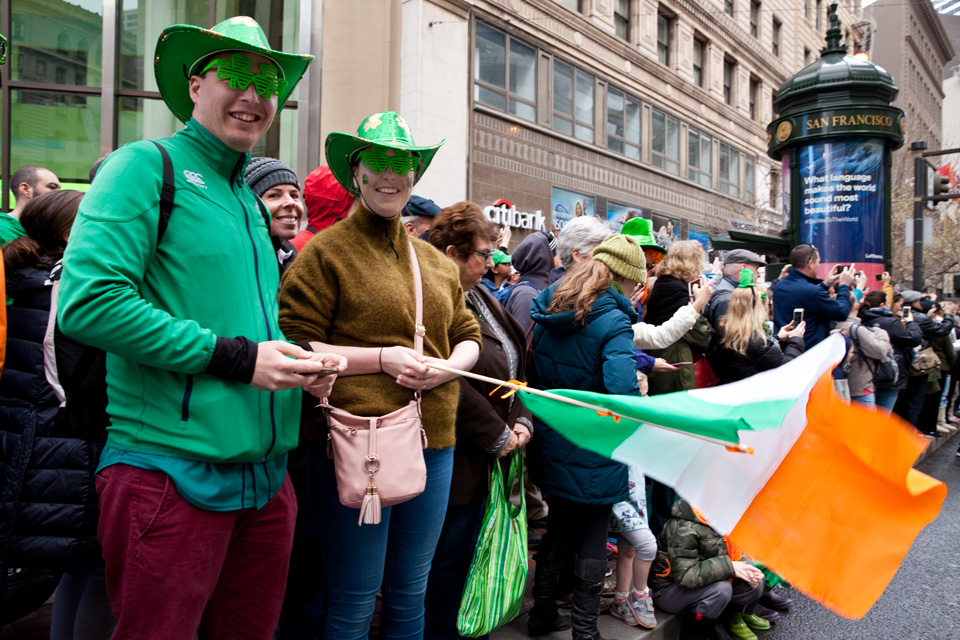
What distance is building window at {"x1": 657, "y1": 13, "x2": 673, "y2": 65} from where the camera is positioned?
63.6ft

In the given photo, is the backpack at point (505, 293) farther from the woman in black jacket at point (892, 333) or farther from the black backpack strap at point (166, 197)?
the woman in black jacket at point (892, 333)

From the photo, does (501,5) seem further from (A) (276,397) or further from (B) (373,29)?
(A) (276,397)

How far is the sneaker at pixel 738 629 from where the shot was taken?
365 cm

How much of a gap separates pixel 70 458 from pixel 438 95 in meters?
11.1

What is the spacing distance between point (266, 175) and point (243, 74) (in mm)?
1222

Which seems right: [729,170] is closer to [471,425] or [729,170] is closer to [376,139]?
[471,425]

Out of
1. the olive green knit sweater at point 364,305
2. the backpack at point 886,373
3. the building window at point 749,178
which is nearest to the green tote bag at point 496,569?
the olive green knit sweater at point 364,305

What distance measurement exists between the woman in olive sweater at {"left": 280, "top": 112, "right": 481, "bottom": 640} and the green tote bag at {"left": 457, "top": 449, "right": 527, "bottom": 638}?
0.96 ft

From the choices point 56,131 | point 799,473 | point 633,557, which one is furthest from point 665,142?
point 799,473

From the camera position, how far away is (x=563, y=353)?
3.23m

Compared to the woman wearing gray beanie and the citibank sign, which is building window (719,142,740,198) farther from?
the woman wearing gray beanie

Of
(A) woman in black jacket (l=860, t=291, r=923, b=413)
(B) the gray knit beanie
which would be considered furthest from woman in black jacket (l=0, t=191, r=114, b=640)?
(A) woman in black jacket (l=860, t=291, r=923, b=413)

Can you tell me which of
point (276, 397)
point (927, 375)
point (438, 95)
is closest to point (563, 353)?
point (276, 397)

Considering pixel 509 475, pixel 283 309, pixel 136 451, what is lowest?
pixel 509 475
